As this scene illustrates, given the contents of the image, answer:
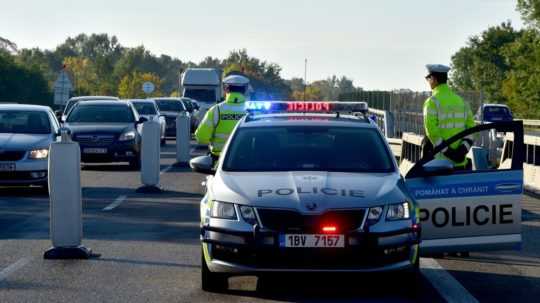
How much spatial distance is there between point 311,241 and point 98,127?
61.4 feet

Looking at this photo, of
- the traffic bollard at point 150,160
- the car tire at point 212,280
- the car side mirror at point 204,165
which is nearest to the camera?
the car tire at point 212,280

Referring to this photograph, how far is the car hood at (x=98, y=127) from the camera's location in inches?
1081

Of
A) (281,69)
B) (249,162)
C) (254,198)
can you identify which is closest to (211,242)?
(254,198)

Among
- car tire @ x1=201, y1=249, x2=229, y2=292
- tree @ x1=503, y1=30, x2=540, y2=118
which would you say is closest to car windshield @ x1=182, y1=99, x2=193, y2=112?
car tire @ x1=201, y1=249, x2=229, y2=292

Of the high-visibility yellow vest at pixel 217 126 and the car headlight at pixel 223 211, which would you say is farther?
the high-visibility yellow vest at pixel 217 126

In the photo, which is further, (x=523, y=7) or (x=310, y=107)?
(x=523, y=7)

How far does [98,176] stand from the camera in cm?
2536

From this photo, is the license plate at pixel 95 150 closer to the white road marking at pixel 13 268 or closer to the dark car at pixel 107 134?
the dark car at pixel 107 134

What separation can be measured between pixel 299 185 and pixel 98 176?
15.9 meters

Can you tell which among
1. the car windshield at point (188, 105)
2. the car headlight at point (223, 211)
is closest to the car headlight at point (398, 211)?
the car headlight at point (223, 211)

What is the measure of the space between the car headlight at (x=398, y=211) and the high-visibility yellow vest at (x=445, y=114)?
3.22m

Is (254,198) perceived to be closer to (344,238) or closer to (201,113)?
(344,238)

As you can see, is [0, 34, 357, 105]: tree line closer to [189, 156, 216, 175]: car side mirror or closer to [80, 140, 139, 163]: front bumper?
[80, 140, 139, 163]: front bumper

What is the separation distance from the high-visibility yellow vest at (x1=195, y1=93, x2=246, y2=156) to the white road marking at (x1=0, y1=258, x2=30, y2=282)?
11.0 feet
